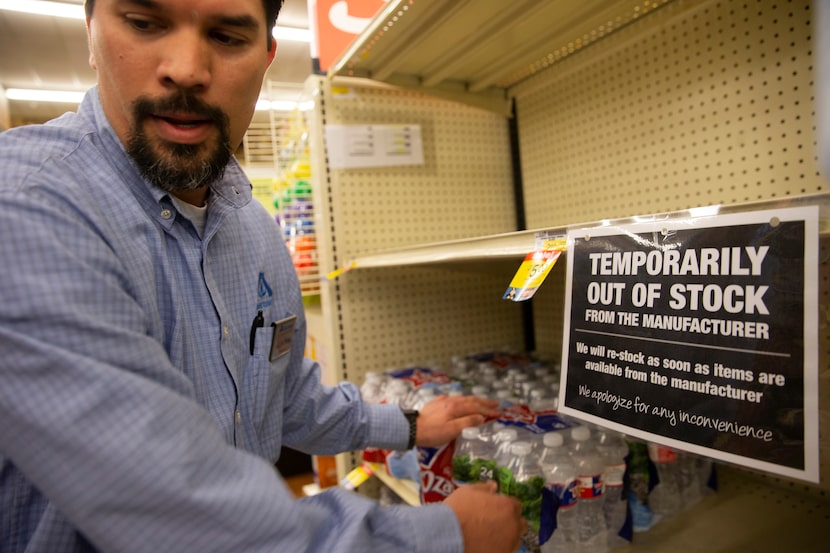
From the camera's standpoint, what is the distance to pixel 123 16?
35.0 inches

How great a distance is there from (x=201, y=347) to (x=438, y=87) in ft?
4.69

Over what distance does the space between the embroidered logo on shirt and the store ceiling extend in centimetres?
383

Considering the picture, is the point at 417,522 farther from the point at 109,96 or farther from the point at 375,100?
the point at 375,100

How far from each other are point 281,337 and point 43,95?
872 cm

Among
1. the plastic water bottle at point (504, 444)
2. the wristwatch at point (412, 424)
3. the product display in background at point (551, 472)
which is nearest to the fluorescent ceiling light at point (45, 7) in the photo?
the wristwatch at point (412, 424)

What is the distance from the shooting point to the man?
619mm

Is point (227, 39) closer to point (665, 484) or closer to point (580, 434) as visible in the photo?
point (580, 434)

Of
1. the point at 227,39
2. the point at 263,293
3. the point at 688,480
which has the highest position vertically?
the point at 227,39

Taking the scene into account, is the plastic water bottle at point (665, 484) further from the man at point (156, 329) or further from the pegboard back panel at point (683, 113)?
the pegboard back panel at point (683, 113)

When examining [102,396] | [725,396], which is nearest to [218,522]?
[102,396]

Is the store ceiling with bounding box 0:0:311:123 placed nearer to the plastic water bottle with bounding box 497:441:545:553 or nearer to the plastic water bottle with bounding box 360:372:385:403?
the plastic water bottle with bounding box 360:372:385:403

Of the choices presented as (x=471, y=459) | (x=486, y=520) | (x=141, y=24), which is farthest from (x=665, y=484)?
(x=141, y=24)

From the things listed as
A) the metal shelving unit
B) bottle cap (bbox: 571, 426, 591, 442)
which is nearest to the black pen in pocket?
the metal shelving unit

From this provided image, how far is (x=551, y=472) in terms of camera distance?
42.8 inches
